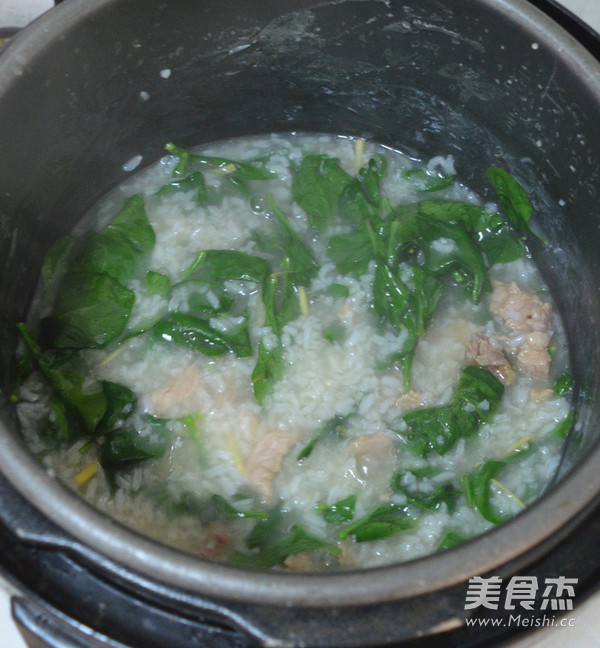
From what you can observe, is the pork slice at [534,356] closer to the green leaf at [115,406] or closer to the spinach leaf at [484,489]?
the spinach leaf at [484,489]

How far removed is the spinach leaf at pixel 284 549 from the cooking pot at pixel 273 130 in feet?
1.53

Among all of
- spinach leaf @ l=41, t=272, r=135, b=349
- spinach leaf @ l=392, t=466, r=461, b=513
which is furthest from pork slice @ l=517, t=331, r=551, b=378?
spinach leaf @ l=41, t=272, r=135, b=349

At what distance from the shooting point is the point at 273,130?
2.55 m

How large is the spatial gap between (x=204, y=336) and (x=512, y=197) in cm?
109

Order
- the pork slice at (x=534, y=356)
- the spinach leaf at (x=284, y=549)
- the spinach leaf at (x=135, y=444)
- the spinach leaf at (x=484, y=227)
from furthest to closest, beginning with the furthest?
the spinach leaf at (x=484, y=227) < the pork slice at (x=534, y=356) < the spinach leaf at (x=135, y=444) < the spinach leaf at (x=284, y=549)

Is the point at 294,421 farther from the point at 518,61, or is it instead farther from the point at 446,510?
the point at 518,61

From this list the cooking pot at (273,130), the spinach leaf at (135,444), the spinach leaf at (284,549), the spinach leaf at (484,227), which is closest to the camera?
the cooking pot at (273,130)

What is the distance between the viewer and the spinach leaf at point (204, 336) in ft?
6.78

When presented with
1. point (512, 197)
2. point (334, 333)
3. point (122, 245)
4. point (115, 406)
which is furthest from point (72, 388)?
point (512, 197)

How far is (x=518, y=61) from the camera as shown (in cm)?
198

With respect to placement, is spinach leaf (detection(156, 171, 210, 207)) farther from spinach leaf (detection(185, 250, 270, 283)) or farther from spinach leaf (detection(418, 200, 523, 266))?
spinach leaf (detection(418, 200, 523, 266))

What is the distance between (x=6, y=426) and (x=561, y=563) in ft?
3.37

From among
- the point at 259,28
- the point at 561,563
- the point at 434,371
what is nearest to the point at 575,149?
the point at 434,371

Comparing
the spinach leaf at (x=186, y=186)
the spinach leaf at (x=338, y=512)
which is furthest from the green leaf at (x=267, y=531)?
the spinach leaf at (x=186, y=186)
